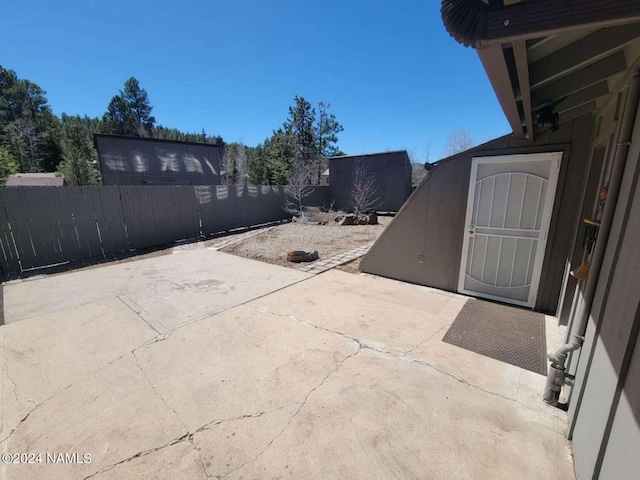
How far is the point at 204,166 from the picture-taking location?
15734 mm

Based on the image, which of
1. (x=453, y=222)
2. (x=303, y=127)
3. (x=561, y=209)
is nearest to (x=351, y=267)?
(x=453, y=222)

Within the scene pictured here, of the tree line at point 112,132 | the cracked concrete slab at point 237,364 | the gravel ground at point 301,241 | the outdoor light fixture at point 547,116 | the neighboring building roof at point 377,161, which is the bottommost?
the gravel ground at point 301,241

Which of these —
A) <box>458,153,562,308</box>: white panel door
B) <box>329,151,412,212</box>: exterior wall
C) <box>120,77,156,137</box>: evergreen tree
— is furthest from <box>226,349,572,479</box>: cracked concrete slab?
<box>120,77,156,137</box>: evergreen tree

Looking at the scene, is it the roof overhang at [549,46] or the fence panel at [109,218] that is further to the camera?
the fence panel at [109,218]

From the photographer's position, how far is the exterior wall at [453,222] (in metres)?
3.15

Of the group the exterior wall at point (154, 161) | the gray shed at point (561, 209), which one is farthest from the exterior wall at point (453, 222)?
the exterior wall at point (154, 161)

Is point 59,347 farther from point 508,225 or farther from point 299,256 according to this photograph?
point 508,225

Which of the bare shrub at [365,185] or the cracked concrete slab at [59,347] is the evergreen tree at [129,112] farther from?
the cracked concrete slab at [59,347]

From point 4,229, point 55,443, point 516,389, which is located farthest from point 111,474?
point 4,229

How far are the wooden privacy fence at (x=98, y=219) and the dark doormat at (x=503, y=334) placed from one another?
315 inches

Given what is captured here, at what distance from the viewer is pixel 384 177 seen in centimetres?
1397

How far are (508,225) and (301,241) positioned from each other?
5.49 metres

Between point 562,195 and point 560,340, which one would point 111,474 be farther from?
point 562,195

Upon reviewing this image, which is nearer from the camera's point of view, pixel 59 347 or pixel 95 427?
pixel 95 427
